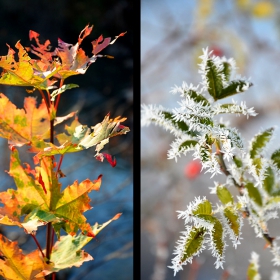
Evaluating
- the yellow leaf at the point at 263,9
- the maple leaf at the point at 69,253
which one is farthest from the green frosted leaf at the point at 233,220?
the yellow leaf at the point at 263,9

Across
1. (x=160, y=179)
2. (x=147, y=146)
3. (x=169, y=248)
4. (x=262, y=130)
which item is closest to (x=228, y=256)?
(x=169, y=248)

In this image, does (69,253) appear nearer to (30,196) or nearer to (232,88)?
(30,196)

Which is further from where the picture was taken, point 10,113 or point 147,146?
point 147,146

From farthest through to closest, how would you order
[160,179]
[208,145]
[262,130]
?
1. [160,179]
2. [262,130]
3. [208,145]

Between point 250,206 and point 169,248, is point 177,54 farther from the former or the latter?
point 250,206

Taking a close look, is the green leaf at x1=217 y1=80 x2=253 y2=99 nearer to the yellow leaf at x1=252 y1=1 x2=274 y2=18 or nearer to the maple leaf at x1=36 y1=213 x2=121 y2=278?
the maple leaf at x1=36 y1=213 x2=121 y2=278

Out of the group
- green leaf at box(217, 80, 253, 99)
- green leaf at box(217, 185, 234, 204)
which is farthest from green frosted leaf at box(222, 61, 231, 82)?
green leaf at box(217, 185, 234, 204)

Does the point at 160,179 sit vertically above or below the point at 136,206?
above
